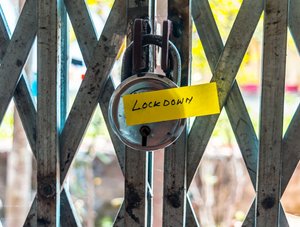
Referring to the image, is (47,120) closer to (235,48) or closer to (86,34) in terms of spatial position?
(86,34)

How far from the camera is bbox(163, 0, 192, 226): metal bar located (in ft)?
2.87

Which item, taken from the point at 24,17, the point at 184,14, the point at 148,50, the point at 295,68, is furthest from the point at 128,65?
the point at 295,68

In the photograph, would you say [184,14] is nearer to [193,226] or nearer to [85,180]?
[193,226]

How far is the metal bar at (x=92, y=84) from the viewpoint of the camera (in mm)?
901

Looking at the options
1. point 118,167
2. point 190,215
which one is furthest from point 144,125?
point 118,167

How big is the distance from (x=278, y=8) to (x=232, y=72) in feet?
0.52

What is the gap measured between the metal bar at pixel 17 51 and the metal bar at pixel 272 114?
527mm

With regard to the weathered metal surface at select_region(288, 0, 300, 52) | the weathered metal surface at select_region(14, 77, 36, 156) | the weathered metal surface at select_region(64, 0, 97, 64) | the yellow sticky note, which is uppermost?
the weathered metal surface at select_region(64, 0, 97, 64)

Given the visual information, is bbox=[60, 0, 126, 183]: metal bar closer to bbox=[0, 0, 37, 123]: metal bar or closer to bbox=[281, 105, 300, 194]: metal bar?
bbox=[0, 0, 37, 123]: metal bar

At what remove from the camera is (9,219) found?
120 centimetres

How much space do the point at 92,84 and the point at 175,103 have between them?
0.21 m

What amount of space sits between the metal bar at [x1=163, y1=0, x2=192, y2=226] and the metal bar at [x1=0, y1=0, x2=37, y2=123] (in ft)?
1.07

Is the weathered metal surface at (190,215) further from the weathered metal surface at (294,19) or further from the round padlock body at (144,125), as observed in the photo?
the weathered metal surface at (294,19)

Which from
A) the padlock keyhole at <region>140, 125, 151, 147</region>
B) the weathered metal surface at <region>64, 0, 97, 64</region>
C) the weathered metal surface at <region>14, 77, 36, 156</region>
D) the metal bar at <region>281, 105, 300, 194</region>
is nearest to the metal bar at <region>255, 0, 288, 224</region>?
the metal bar at <region>281, 105, 300, 194</region>
